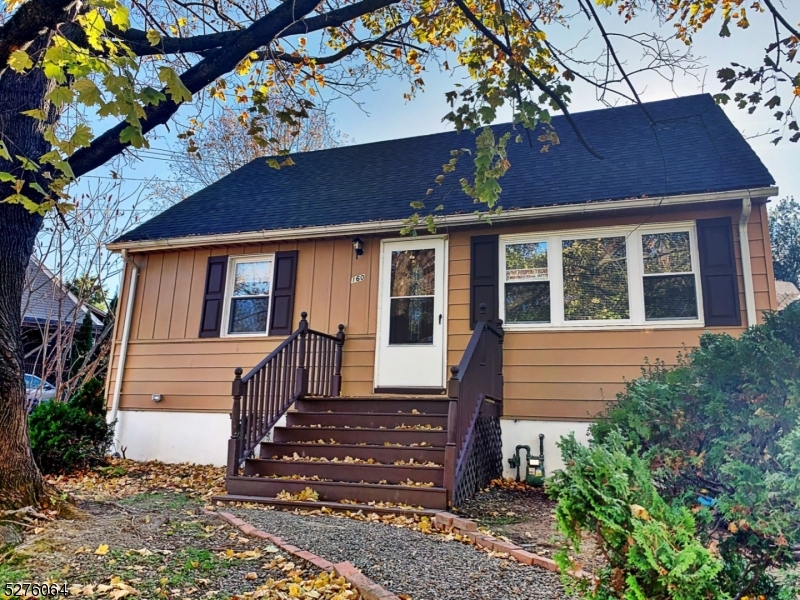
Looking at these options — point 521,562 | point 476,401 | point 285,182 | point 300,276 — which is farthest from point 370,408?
point 285,182

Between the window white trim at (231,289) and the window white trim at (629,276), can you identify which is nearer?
the window white trim at (629,276)

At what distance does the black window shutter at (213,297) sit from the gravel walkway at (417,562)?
402 cm

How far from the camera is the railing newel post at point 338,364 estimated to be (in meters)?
6.89

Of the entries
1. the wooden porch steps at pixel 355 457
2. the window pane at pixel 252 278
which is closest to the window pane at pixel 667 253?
the wooden porch steps at pixel 355 457

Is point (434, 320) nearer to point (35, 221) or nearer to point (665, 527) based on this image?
point (35, 221)

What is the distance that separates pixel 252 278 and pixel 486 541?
17.6 ft

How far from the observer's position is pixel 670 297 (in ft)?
19.5

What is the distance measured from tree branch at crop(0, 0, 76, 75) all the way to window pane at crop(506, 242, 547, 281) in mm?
4914

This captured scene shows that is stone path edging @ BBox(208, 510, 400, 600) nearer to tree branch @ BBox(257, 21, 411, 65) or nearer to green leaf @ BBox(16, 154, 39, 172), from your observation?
green leaf @ BBox(16, 154, 39, 172)

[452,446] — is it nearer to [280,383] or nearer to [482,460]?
Answer: [482,460]

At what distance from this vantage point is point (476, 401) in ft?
17.6

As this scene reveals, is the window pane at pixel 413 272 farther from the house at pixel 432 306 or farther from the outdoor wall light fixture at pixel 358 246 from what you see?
the outdoor wall light fixture at pixel 358 246

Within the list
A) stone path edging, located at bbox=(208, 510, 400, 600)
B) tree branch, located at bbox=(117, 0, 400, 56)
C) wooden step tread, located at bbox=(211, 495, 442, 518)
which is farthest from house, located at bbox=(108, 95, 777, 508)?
tree branch, located at bbox=(117, 0, 400, 56)

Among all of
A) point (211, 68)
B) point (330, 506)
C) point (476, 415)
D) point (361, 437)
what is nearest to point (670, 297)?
point (476, 415)
